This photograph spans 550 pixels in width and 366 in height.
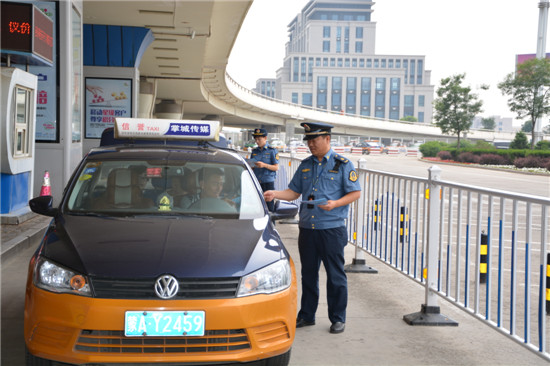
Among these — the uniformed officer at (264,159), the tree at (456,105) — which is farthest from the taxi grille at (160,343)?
the tree at (456,105)

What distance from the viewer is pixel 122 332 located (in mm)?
3613

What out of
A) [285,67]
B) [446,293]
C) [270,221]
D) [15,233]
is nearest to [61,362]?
[270,221]

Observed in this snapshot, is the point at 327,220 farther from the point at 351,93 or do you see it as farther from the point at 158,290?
the point at 351,93

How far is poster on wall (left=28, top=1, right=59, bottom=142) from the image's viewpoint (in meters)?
13.0

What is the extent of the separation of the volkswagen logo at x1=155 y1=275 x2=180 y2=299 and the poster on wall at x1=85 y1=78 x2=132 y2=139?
1542 centimetres

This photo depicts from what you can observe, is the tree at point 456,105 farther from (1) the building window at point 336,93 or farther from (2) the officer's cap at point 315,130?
(1) the building window at point 336,93

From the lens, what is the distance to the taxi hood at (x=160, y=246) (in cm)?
381

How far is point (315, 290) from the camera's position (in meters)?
5.55

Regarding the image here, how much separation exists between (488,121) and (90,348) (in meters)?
181

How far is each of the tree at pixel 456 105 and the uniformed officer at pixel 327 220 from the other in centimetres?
5267

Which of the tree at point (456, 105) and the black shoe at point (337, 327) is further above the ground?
the tree at point (456, 105)

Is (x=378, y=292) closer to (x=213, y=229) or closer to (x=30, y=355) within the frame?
(x=213, y=229)

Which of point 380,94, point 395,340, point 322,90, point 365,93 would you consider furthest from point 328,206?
point 380,94

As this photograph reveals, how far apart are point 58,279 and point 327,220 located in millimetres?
2326
